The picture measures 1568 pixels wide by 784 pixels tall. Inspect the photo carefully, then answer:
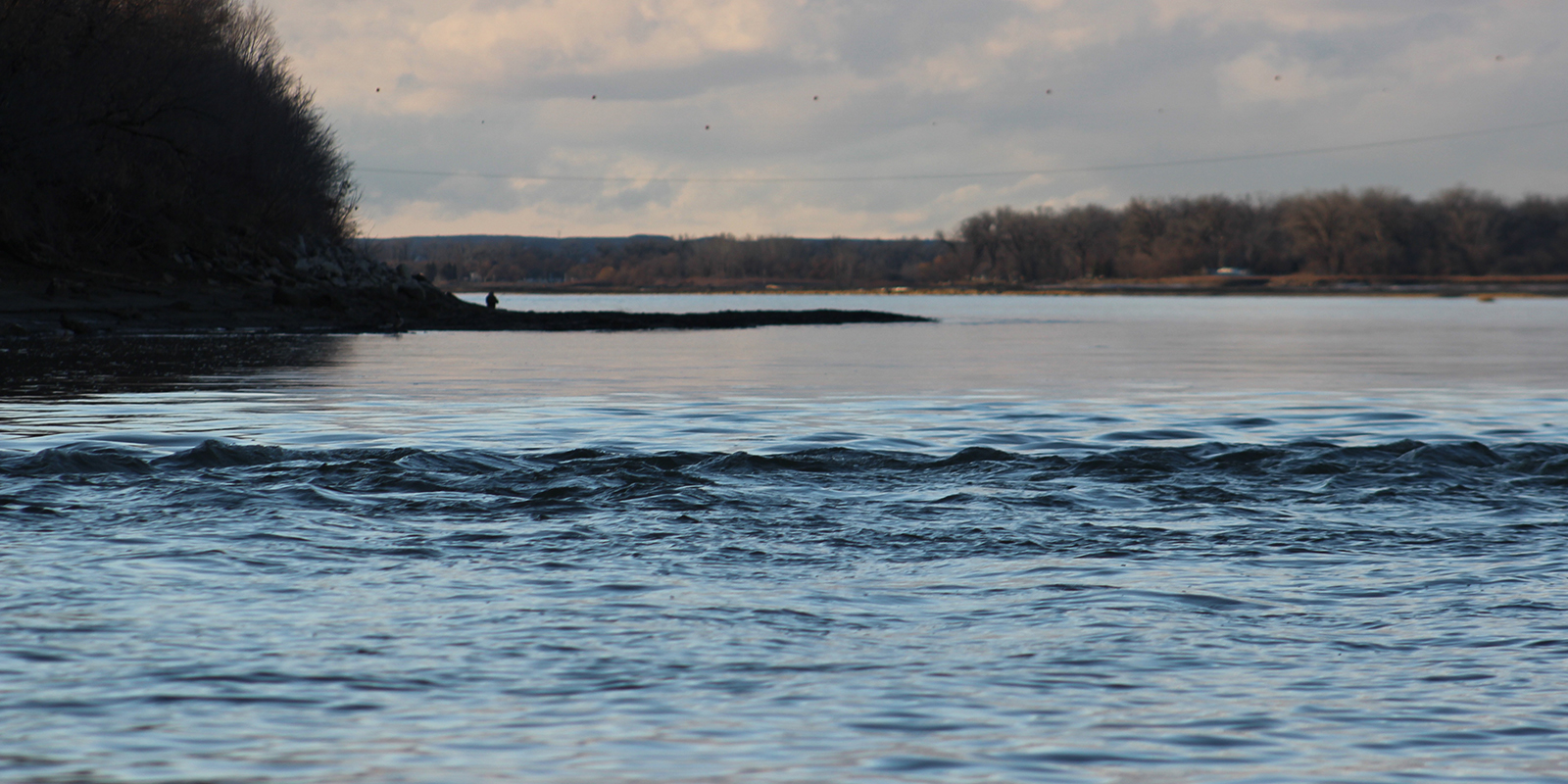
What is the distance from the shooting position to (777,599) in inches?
290

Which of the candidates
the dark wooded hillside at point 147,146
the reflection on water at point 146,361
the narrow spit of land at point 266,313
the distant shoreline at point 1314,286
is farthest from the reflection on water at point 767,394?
the distant shoreline at point 1314,286

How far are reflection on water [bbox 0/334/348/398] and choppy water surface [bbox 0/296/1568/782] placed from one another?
561cm

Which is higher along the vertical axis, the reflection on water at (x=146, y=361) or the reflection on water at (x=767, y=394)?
the reflection on water at (x=146, y=361)

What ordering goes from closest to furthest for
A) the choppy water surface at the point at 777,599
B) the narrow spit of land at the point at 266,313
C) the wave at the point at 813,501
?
the choppy water surface at the point at 777,599
the wave at the point at 813,501
the narrow spit of land at the point at 266,313

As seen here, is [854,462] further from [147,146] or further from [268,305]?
[147,146]

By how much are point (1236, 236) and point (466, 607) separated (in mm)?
193153

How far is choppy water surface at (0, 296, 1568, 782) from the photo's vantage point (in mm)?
5059

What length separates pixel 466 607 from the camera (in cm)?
707

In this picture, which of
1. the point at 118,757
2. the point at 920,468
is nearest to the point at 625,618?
the point at 118,757

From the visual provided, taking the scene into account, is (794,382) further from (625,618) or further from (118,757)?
(118,757)

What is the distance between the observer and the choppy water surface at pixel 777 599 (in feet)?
16.6

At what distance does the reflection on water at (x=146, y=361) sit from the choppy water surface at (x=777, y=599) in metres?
5.61

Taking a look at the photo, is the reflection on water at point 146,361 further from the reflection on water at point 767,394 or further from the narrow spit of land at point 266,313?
the narrow spit of land at point 266,313

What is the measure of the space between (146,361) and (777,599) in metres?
24.0
